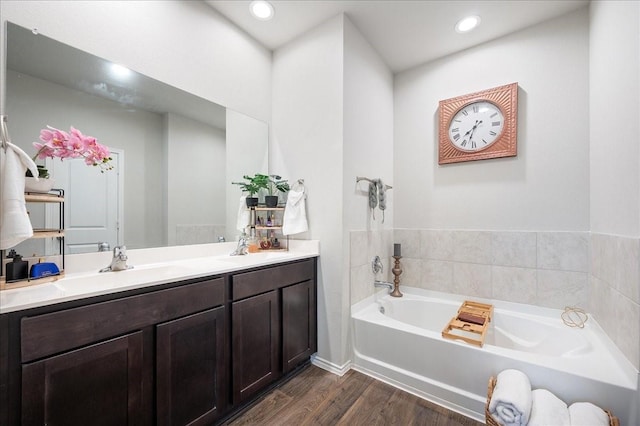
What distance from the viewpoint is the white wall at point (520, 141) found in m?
1.91

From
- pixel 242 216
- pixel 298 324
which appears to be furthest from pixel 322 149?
pixel 298 324

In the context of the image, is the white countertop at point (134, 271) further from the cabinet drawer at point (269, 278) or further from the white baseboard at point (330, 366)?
the white baseboard at point (330, 366)

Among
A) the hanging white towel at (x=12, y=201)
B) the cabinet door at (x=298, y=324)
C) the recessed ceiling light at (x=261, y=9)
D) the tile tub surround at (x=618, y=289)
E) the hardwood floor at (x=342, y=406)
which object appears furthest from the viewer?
the recessed ceiling light at (x=261, y=9)

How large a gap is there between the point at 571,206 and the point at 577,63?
1053mm

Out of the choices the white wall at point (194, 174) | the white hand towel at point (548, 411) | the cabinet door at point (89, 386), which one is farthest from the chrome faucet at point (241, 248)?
the white hand towel at point (548, 411)

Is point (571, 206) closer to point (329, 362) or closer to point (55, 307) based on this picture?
point (329, 362)

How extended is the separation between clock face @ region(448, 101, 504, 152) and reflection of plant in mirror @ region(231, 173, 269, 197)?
5.65 ft

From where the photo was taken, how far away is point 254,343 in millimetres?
1548

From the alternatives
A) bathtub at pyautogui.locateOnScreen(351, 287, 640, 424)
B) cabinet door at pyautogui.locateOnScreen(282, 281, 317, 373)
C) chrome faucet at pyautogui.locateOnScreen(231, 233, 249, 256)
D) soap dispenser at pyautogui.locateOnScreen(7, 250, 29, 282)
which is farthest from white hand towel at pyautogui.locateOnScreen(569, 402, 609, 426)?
soap dispenser at pyautogui.locateOnScreen(7, 250, 29, 282)

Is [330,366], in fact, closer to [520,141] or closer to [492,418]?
[492,418]

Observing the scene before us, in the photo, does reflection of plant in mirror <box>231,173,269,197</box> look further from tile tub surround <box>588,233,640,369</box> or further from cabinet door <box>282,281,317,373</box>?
tile tub surround <box>588,233,640,369</box>

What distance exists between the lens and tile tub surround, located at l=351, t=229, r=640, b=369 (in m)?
1.36

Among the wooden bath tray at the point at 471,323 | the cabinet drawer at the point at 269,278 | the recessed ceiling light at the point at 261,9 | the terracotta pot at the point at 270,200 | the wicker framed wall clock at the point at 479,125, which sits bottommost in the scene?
the wooden bath tray at the point at 471,323

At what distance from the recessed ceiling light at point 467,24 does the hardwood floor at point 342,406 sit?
274cm
